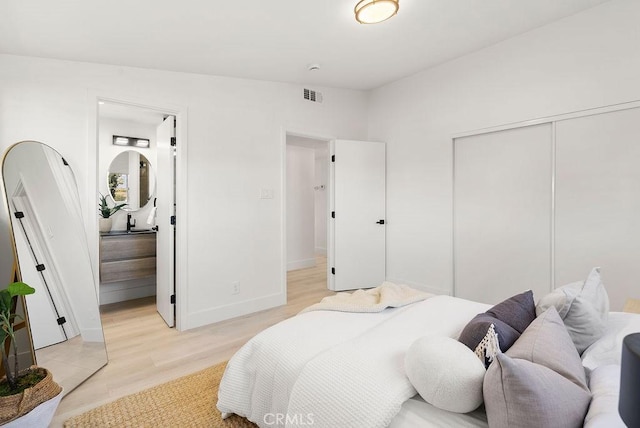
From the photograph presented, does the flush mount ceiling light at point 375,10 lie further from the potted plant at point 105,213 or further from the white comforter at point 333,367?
the potted plant at point 105,213

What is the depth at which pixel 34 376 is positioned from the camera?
5.53 ft

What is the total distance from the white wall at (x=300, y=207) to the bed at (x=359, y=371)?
3931 millimetres

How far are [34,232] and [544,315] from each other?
9.38 ft

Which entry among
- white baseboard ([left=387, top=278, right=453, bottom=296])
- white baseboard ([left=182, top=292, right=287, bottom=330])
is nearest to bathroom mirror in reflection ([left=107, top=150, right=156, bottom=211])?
white baseboard ([left=182, top=292, right=287, bottom=330])

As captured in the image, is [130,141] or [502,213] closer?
[502,213]

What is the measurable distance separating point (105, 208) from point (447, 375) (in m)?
4.09

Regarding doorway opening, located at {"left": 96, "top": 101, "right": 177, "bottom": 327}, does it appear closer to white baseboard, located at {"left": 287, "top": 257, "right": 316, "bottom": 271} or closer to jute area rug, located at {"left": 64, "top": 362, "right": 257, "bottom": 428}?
jute area rug, located at {"left": 64, "top": 362, "right": 257, "bottom": 428}

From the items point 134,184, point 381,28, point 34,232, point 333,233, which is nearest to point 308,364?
point 34,232

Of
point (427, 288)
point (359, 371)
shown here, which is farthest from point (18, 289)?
point (427, 288)

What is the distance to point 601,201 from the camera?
2498mm

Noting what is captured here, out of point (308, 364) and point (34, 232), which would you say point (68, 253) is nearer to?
point (34, 232)

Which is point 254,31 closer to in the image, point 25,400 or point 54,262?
point 54,262

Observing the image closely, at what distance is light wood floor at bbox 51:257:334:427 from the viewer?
2012 mm

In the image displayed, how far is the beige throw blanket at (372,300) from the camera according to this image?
72.0 inches
